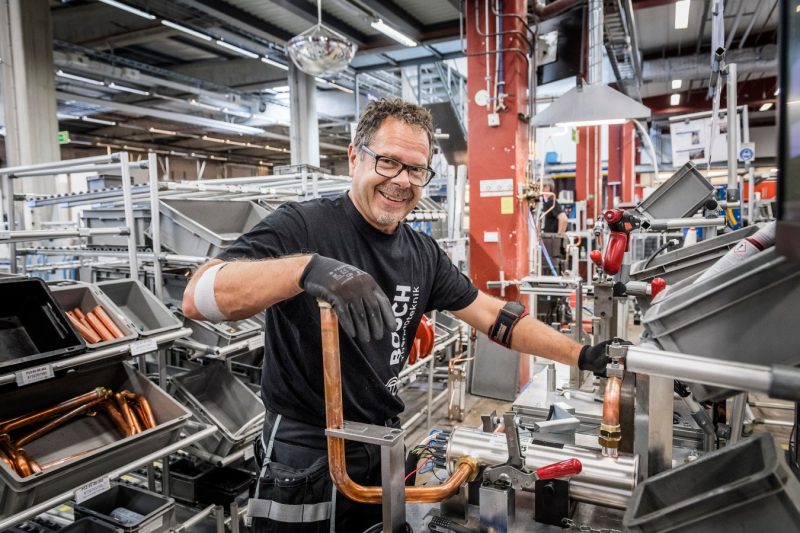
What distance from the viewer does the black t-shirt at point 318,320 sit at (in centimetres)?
146

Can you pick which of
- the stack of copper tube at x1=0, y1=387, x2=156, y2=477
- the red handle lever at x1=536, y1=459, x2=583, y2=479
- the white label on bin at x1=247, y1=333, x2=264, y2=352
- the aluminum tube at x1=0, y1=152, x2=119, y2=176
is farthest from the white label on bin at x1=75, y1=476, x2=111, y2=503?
the red handle lever at x1=536, y1=459, x2=583, y2=479

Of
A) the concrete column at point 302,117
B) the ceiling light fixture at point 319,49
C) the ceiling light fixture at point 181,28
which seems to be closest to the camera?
the ceiling light fixture at point 319,49

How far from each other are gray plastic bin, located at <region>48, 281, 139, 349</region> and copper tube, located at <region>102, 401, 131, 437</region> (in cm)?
39

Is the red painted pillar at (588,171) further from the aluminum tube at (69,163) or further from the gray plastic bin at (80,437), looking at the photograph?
the gray plastic bin at (80,437)

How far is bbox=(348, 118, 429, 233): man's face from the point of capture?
60.7 inches

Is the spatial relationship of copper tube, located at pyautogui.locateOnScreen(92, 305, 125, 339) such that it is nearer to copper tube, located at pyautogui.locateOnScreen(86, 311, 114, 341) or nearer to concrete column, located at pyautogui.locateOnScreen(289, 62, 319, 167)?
copper tube, located at pyautogui.locateOnScreen(86, 311, 114, 341)

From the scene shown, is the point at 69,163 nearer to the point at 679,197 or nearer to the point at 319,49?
the point at 319,49

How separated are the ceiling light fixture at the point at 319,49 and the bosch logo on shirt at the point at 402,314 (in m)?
3.33

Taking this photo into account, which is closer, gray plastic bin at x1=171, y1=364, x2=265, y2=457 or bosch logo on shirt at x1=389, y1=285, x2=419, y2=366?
bosch logo on shirt at x1=389, y1=285, x2=419, y2=366

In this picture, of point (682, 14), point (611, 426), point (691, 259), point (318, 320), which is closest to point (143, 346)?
point (318, 320)

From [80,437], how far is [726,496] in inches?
107

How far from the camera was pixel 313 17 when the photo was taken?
20.9 ft

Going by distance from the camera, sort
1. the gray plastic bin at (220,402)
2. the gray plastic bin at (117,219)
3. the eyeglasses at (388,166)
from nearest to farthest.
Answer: the eyeglasses at (388,166)
the gray plastic bin at (220,402)
the gray plastic bin at (117,219)

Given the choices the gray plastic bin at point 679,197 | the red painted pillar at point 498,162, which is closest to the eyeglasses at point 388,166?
the gray plastic bin at point 679,197
